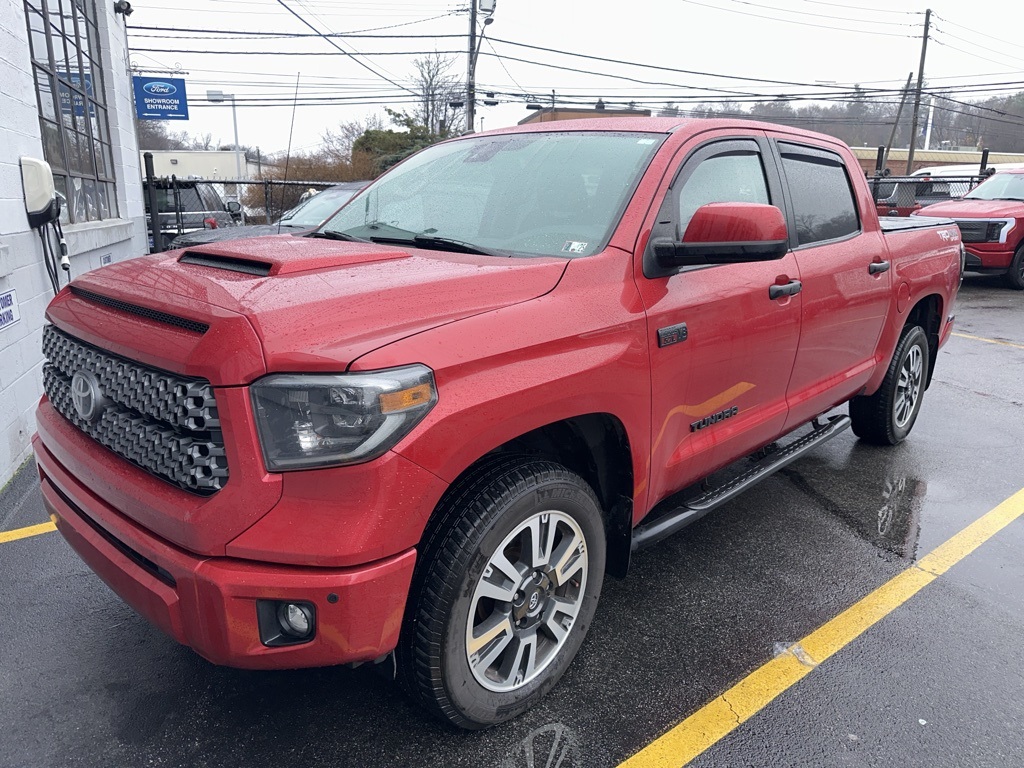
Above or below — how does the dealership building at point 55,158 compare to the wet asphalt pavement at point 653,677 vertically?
above

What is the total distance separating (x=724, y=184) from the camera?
316cm

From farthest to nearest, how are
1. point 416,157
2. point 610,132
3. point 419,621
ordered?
point 416,157 → point 610,132 → point 419,621

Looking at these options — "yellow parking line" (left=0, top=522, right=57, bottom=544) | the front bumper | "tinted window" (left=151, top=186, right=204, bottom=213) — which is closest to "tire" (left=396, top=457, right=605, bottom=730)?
the front bumper

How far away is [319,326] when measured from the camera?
1.90 metres

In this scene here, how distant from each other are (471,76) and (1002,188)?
1777cm

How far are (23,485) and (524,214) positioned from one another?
3422 mm

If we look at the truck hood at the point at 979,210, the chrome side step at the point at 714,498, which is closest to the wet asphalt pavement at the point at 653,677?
the chrome side step at the point at 714,498

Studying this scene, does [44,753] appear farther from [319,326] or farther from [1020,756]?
[1020,756]

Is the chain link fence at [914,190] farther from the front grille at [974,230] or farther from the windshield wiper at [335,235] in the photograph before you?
the windshield wiper at [335,235]

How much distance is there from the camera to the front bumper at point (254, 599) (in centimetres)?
183

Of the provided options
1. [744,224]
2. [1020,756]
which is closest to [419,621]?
[744,224]

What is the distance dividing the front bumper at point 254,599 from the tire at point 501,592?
0.46 ft

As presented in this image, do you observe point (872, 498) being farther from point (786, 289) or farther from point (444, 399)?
point (444, 399)

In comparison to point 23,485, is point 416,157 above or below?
above
